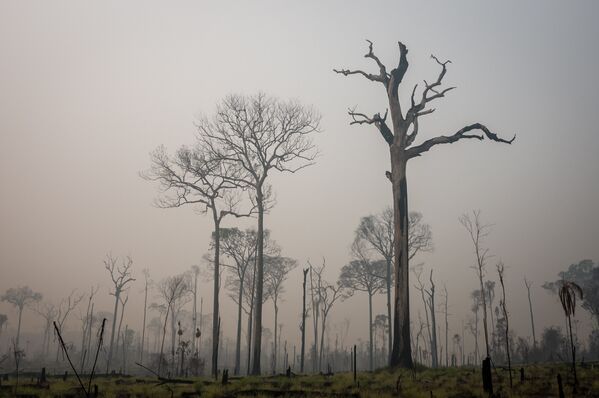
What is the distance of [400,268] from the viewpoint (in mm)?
13867

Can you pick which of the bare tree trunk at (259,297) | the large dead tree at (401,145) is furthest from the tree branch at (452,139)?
the bare tree trunk at (259,297)

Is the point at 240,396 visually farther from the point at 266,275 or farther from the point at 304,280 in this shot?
the point at 266,275

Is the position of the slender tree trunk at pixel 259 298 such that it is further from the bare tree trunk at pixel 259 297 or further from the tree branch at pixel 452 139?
the tree branch at pixel 452 139

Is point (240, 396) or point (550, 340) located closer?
point (240, 396)

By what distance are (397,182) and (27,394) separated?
41.2ft

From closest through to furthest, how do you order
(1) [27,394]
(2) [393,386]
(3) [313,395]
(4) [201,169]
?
(3) [313,395]
(1) [27,394]
(2) [393,386]
(4) [201,169]

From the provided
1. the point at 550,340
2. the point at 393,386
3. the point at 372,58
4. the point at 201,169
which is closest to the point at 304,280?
the point at 201,169

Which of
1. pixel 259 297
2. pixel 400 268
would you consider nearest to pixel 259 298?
pixel 259 297

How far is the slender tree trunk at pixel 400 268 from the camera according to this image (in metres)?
13.0

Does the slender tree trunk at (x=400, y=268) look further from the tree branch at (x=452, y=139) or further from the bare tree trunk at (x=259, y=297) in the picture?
the bare tree trunk at (x=259, y=297)

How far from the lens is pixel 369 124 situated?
16.3 metres

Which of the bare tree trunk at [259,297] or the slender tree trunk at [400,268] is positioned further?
the bare tree trunk at [259,297]

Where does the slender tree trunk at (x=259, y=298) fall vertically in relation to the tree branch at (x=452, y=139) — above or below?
below

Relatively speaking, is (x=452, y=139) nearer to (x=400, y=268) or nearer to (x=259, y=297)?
(x=400, y=268)
